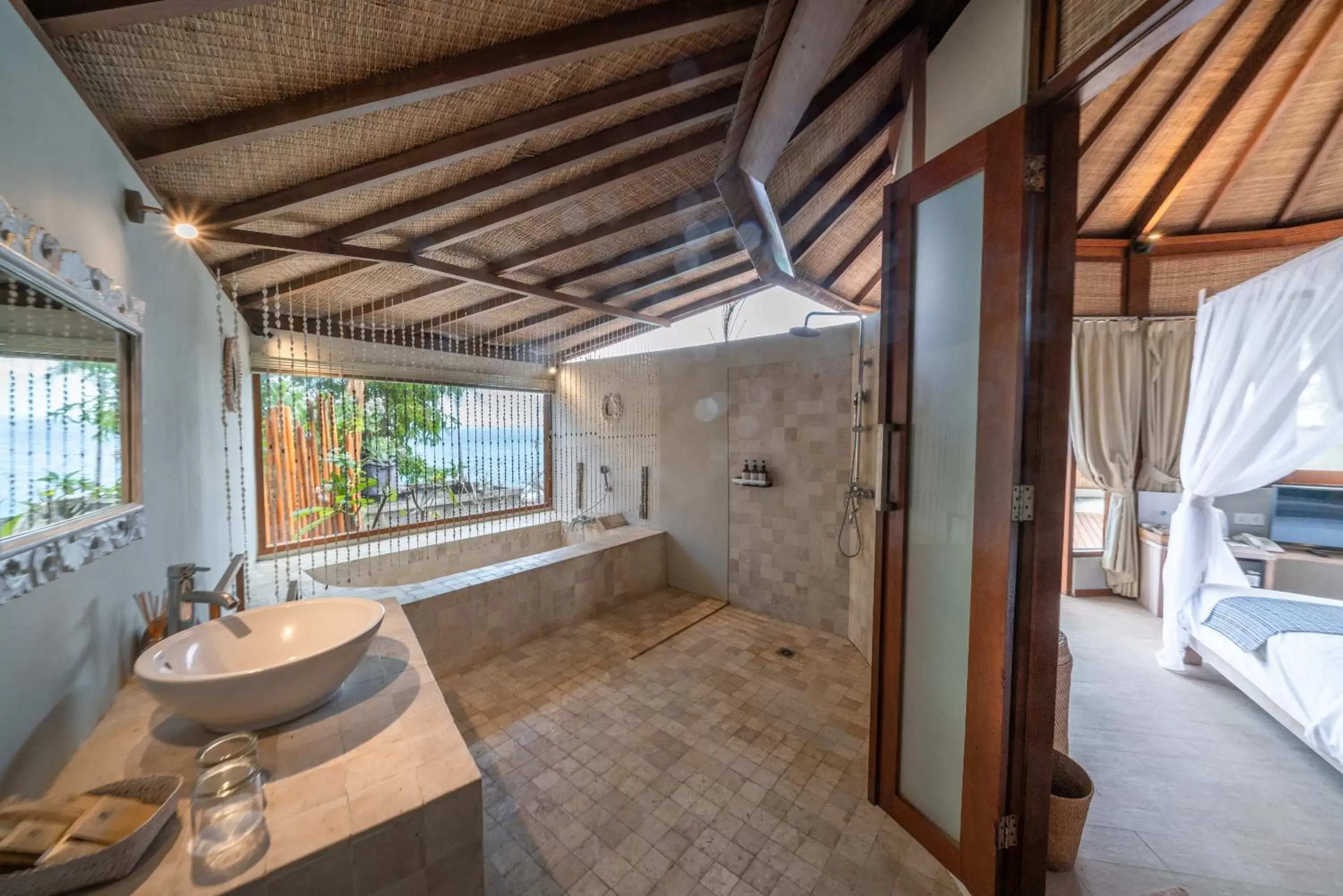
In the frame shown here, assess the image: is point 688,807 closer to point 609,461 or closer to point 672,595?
point 672,595

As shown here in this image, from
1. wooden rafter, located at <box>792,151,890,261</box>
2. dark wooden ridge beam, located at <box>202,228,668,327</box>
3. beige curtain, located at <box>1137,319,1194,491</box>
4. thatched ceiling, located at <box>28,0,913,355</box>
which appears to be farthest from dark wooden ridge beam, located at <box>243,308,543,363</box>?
beige curtain, located at <box>1137,319,1194,491</box>

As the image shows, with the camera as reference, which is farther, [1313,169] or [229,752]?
[1313,169]

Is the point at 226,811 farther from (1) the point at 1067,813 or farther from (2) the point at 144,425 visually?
(1) the point at 1067,813

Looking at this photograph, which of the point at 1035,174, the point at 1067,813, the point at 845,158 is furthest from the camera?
A: the point at 845,158

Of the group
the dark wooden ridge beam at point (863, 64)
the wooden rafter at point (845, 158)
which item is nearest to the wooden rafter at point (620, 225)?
the wooden rafter at point (845, 158)

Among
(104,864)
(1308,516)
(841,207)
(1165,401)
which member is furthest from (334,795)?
(1308,516)

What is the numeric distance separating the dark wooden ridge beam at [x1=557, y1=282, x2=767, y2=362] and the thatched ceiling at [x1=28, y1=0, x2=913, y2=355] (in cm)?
128

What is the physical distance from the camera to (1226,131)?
2.93m

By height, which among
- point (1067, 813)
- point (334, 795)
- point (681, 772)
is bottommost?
point (681, 772)

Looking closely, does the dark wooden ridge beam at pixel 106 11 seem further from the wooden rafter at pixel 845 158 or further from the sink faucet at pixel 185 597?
the wooden rafter at pixel 845 158

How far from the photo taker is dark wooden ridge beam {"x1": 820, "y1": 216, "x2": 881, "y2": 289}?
3.62 m

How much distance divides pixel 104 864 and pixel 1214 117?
5746 mm

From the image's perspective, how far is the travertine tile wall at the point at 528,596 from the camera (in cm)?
251

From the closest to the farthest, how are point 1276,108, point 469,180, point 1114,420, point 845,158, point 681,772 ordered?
point 681,772 → point 469,180 → point 845,158 → point 1276,108 → point 1114,420
